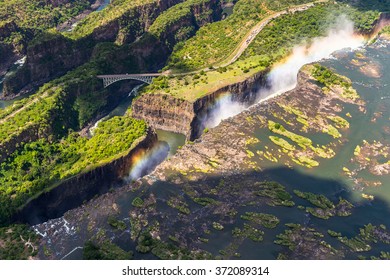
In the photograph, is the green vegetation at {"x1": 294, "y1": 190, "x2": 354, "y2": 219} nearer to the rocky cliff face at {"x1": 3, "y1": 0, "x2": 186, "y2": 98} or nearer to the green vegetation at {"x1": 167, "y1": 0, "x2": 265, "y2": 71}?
the green vegetation at {"x1": 167, "y1": 0, "x2": 265, "y2": 71}

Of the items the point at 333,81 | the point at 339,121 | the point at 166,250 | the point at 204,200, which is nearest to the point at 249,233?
the point at 204,200

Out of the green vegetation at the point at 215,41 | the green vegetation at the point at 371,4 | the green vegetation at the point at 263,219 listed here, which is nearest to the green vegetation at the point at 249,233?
the green vegetation at the point at 263,219

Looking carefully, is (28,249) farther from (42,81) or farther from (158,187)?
(42,81)

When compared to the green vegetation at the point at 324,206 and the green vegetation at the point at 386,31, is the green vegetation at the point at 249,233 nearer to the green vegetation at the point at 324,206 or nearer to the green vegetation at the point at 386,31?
the green vegetation at the point at 324,206

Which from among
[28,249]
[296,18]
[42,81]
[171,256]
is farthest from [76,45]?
[171,256]

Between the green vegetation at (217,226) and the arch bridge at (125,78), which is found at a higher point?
the green vegetation at (217,226)

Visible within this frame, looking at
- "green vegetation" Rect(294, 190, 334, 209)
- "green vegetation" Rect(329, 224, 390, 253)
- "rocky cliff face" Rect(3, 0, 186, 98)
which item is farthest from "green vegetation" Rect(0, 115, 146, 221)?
"green vegetation" Rect(329, 224, 390, 253)
